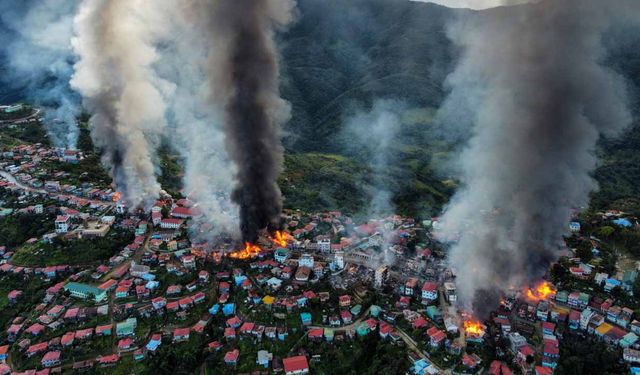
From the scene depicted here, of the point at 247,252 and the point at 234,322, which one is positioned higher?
the point at 247,252

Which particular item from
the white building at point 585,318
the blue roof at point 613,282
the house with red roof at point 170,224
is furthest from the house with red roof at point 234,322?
the blue roof at point 613,282

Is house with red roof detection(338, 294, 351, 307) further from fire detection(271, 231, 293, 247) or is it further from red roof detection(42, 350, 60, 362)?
red roof detection(42, 350, 60, 362)

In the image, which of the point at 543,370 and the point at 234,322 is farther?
the point at 234,322

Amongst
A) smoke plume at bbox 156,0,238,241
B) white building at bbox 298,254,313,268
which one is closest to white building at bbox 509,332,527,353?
white building at bbox 298,254,313,268

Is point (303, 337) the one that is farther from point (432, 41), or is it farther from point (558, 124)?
point (432, 41)

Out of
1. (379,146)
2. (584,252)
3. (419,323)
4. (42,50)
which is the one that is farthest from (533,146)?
(42,50)

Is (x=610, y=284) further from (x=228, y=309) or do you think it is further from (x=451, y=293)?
(x=228, y=309)

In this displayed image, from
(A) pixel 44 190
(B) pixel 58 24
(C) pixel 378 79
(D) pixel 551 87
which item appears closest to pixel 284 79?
(C) pixel 378 79

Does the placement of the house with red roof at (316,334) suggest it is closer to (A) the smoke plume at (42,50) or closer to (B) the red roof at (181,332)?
(B) the red roof at (181,332)
